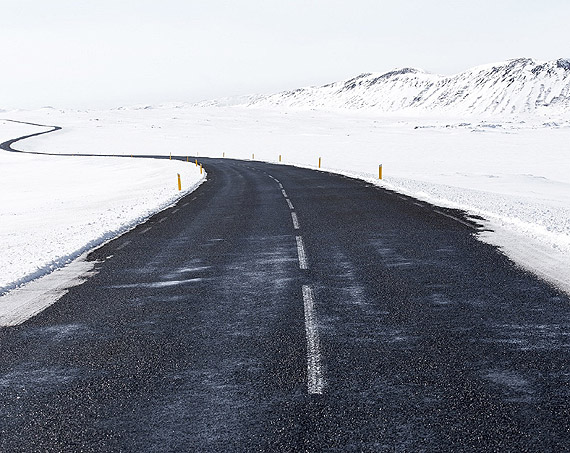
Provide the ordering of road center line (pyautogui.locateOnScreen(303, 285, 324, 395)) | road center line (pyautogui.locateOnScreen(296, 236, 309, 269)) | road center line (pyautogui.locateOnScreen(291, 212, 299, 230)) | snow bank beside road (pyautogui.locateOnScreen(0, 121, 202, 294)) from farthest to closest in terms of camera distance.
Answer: road center line (pyautogui.locateOnScreen(291, 212, 299, 230)) < snow bank beside road (pyautogui.locateOnScreen(0, 121, 202, 294)) < road center line (pyautogui.locateOnScreen(296, 236, 309, 269)) < road center line (pyautogui.locateOnScreen(303, 285, 324, 395))

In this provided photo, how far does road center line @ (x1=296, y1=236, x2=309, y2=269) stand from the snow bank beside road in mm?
4685

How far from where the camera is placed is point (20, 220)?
20.8 m

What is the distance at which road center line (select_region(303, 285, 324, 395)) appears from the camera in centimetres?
477

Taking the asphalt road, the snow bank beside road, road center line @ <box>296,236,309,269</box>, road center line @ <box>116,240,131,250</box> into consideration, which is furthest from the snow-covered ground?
road center line @ <box>296,236,309,269</box>

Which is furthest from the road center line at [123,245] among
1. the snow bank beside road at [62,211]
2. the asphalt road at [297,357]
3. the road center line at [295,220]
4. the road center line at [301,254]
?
the road center line at [295,220]

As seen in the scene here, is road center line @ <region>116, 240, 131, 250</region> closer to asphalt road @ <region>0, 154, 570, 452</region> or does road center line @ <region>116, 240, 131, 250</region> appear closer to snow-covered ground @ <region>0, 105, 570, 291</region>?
asphalt road @ <region>0, 154, 570, 452</region>

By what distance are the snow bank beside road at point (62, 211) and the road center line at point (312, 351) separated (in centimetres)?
498

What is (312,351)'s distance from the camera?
5.57m

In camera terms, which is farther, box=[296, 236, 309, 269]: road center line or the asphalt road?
box=[296, 236, 309, 269]: road center line

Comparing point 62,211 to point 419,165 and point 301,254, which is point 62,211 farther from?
point 419,165

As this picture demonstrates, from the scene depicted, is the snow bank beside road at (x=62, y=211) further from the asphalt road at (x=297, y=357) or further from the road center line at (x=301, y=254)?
the road center line at (x=301, y=254)

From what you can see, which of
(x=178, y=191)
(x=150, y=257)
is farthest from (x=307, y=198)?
(x=150, y=257)

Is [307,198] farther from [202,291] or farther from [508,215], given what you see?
[202,291]

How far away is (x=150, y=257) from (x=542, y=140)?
77.8 m
